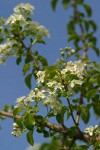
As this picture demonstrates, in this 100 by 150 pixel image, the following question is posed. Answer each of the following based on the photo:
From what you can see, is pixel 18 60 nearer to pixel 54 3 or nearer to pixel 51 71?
pixel 54 3

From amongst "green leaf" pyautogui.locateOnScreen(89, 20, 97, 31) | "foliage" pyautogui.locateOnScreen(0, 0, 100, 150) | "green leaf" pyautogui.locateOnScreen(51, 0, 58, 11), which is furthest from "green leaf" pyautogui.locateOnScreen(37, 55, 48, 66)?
"green leaf" pyautogui.locateOnScreen(89, 20, 97, 31)

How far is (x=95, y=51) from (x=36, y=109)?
2421 millimetres

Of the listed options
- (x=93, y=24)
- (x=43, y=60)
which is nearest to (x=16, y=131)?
(x=43, y=60)

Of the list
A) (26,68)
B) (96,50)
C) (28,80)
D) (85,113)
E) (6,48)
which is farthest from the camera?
(96,50)

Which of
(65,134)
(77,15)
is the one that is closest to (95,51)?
(77,15)

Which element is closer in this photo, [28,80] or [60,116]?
[60,116]

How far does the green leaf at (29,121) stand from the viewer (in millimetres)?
3568

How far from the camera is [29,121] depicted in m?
3.57

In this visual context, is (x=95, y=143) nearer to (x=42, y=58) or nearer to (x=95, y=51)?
(x=42, y=58)

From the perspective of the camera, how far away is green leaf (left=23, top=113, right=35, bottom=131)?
140 inches

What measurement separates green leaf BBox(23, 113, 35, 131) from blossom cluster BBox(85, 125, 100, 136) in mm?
712

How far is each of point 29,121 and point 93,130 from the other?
2.63 feet

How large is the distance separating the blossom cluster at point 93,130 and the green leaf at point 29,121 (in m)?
0.71

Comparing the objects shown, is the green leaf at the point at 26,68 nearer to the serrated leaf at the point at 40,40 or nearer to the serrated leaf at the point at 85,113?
the serrated leaf at the point at 40,40
